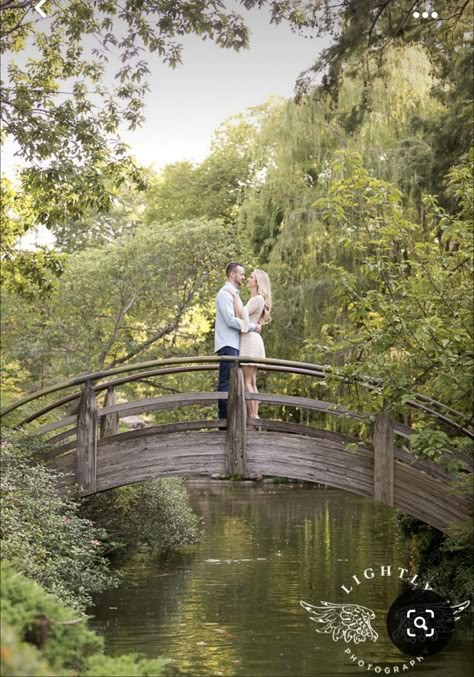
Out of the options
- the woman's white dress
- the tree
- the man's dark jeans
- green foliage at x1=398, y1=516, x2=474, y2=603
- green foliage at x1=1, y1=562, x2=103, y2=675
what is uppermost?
the tree

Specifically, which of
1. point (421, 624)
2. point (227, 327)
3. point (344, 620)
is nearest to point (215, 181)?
point (227, 327)

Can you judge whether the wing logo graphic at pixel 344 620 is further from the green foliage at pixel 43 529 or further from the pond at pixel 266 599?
the green foliage at pixel 43 529

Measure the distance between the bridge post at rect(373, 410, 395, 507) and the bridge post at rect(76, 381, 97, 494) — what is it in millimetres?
3009

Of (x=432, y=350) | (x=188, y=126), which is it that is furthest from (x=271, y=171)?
(x=432, y=350)

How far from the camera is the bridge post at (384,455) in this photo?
11828 millimetres

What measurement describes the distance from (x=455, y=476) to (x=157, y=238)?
51.1 ft

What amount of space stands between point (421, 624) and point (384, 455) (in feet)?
5.74

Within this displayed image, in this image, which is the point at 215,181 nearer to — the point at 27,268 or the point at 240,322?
the point at 27,268

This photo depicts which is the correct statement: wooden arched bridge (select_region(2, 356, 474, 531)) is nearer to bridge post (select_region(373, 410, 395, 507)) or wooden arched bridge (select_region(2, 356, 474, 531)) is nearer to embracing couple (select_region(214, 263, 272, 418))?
bridge post (select_region(373, 410, 395, 507))

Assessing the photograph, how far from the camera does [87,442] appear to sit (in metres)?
12.2

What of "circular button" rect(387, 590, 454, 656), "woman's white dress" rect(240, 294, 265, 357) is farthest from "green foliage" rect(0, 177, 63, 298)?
"circular button" rect(387, 590, 454, 656)

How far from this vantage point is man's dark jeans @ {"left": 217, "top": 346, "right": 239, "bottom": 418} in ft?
40.6

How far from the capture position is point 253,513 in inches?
891

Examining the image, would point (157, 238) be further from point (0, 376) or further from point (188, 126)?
point (188, 126)
